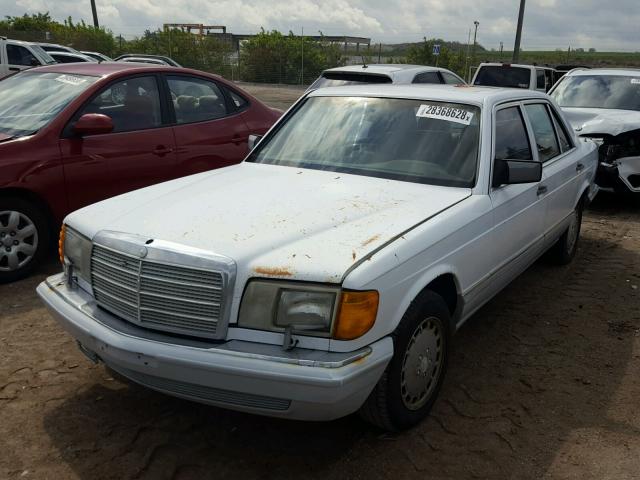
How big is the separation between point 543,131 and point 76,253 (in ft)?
11.4

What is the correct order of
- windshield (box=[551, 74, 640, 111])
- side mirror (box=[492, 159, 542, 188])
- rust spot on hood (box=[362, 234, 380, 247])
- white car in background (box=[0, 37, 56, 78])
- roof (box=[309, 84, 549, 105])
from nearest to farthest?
rust spot on hood (box=[362, 234, 380, 247]) < side mirror (box=[492, 159, 542, 188]) < roof (box=[309, 84, 549, 105]) < windshield (box=[551, 74, 640, 111]) < white car in background (box=[0, 37, 56, 78])

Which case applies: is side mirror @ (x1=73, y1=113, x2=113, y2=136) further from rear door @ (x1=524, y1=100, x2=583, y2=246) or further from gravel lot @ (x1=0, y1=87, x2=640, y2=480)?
rear door @ (x1=524, y1=100, x2=583, y2=246)

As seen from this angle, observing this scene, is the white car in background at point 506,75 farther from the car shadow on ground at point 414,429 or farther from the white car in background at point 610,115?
the car shadow on ground at point 414,429

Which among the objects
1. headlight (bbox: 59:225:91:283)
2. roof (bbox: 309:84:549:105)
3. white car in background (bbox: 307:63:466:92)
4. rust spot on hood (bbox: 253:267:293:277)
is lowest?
headlight (bbox: 59:225:91:283)

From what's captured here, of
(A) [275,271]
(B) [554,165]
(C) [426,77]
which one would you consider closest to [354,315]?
(A) [275,271]

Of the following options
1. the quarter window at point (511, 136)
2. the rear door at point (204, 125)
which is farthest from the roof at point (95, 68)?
the quarter window at point (511, 136)

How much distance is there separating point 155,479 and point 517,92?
350 centimetres

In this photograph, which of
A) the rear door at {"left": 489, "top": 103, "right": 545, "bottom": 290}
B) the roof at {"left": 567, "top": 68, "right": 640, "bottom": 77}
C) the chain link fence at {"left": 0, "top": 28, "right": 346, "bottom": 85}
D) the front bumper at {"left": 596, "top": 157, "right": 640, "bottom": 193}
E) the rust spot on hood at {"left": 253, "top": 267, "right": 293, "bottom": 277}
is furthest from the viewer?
the chain link fence at {"left": 0, "top": 28, "right": 346, "bottom": 85}

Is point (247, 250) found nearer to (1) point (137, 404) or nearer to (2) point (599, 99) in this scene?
(1) point (137, 404)

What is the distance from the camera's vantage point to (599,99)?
893 centimetres

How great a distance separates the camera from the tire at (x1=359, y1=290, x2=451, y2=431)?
2818 millimetres

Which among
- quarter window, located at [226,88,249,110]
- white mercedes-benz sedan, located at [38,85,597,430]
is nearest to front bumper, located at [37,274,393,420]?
white mercedes-benz sedan, located at [38,85,597,430]

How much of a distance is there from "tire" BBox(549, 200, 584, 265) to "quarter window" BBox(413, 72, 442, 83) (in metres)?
3.94

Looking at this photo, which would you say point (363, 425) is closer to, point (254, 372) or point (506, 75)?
point (254, 372)
